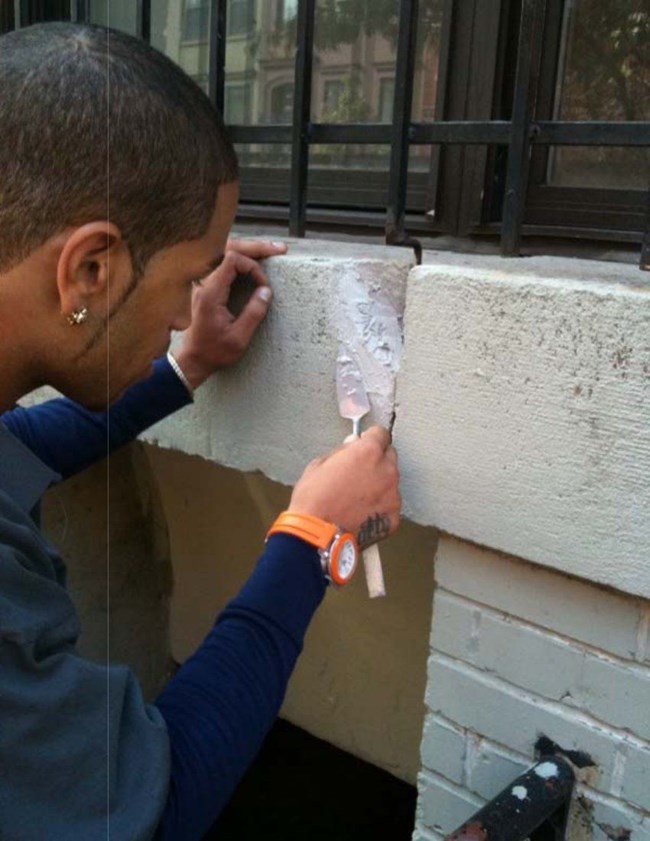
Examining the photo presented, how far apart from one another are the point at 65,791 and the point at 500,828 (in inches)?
25.2

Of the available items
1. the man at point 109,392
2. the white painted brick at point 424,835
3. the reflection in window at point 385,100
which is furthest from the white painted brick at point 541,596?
the reflection in window at point 385,100

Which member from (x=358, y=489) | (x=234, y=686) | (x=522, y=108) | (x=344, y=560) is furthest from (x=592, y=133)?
(x=234, y=686)

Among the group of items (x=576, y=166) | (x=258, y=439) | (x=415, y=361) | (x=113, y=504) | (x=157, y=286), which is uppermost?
(x=576, y=166)

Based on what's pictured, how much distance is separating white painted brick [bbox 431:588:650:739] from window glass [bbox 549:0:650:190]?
2.86 feet

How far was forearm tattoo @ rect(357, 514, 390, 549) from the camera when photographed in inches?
59.7

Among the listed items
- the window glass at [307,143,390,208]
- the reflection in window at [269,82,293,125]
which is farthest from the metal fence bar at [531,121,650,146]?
the reflection in window at [269,82,293,125]

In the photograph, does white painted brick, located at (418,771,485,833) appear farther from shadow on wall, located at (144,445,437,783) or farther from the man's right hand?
shadow on wall, located at (144,445,437,783)

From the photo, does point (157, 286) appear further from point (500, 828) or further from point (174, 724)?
point (500, 828)

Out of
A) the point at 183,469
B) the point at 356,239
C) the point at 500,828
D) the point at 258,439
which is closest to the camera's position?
the point at 500,828

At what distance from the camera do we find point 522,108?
1551 millimetres

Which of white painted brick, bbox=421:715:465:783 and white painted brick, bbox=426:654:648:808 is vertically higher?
white painted brick, bbox=426:654:648:808

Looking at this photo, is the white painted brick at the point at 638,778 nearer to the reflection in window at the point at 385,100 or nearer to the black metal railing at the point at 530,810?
the black metal railing at the point at 530,810

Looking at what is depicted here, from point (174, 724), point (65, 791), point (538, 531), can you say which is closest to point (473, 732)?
point (538, 531)

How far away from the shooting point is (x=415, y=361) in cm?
158
